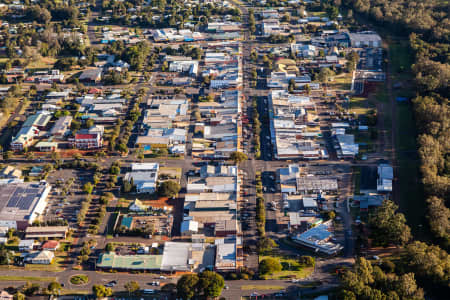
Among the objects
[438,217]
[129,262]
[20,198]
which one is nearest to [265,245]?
[129,262]

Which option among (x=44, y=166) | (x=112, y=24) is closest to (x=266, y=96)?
(x=44, y=166)

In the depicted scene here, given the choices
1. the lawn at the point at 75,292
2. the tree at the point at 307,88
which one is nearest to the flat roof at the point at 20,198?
the lawn at the point at 75,292

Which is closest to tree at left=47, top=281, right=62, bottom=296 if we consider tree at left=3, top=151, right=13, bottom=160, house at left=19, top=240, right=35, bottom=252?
house at left=19, top=240, right=35, bottom=252

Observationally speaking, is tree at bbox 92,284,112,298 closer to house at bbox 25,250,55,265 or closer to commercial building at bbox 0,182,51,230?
house at bbox 25,250,55,265

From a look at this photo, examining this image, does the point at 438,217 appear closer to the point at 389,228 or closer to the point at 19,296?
the point at 389,228

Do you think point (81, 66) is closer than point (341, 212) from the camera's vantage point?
No

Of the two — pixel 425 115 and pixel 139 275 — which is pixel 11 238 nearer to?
pixel 139 275
